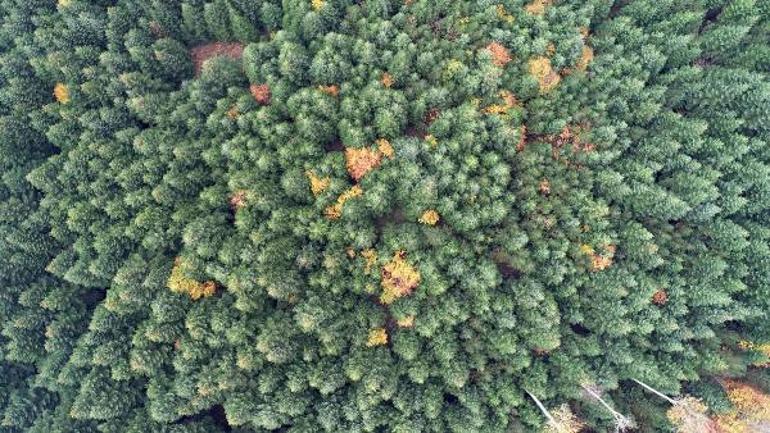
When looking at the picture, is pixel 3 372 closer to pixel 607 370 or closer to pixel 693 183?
pixel 607 370

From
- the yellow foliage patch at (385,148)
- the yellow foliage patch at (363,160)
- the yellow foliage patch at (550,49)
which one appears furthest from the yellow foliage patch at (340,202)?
the yellow foliage patch at (550,49)

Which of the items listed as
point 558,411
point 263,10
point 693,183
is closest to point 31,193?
point 263,10

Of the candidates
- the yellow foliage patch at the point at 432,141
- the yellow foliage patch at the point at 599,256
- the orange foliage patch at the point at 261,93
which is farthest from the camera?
the orange foliage patch at the point at 261,93

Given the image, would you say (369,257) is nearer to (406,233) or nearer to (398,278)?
(398,278)

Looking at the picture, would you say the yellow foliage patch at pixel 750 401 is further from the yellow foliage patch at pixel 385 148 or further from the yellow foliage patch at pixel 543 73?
the yellow foliage patch at pixel 385 148

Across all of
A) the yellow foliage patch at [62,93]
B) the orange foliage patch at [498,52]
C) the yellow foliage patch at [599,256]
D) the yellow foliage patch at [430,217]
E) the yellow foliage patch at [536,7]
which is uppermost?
the yellow foliage patch at [536,7]
